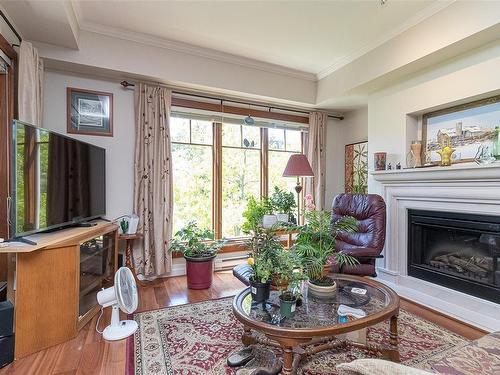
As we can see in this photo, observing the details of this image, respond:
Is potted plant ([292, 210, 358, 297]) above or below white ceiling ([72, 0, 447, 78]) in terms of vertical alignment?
below

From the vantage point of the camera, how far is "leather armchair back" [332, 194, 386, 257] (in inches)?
104

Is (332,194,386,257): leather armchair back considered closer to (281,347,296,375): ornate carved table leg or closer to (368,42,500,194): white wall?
(368,42,500,194): white wall

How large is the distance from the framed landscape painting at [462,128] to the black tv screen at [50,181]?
3434 millimetres

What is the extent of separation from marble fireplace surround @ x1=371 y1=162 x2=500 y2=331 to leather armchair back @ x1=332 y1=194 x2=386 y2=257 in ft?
1.07

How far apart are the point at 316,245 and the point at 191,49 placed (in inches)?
103

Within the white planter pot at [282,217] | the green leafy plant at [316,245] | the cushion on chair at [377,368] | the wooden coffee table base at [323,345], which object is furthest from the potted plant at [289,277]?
the white planter pot at [282,217]

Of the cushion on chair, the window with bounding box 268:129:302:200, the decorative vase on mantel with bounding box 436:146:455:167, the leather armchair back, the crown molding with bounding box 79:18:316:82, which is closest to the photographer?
the cushion on chair

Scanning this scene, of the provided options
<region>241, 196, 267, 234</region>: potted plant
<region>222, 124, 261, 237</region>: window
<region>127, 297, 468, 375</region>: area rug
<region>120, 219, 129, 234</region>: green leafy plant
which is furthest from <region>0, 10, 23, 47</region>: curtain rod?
<region>241, 196, 267, 234</region>: potted plant

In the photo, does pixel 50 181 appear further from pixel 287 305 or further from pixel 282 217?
pixel 282 217

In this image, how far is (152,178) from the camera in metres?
3.16

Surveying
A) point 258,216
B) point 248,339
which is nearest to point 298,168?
point 258,216

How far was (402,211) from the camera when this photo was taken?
296 centimetres

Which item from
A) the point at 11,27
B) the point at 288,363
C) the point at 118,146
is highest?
the point at 11,27

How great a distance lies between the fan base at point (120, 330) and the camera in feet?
6.39
